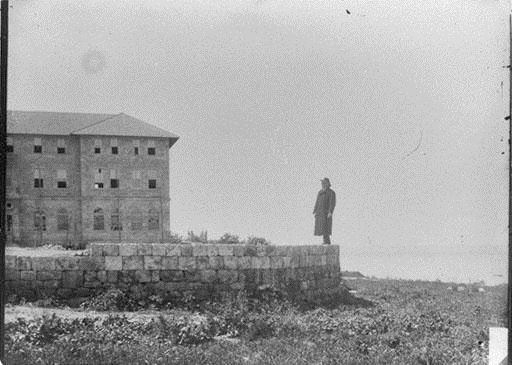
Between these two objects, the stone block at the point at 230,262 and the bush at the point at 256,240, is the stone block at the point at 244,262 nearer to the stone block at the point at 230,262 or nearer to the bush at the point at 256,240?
the stone block at the point at 230,262

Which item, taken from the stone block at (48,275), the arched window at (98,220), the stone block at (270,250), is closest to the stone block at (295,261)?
the stone block at (270,250)

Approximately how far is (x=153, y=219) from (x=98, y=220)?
4173 millimetres

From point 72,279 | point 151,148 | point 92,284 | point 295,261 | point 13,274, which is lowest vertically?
point 92,284

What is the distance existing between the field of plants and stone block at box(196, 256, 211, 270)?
0.87m

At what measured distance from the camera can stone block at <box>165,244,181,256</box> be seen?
12.8 meters

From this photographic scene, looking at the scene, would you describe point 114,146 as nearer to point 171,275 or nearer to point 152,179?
point 152,179

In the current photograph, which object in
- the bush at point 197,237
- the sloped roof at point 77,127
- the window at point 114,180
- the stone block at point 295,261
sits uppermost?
the sloped roof at point 77,127

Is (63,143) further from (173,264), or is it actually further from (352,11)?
(352,11)

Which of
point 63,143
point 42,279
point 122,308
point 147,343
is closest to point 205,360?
point 147,343

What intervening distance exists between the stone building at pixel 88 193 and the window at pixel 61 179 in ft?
0.23

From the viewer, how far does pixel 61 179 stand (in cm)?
4162

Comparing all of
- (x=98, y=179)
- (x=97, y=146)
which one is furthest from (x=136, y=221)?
(x=97, y=146)

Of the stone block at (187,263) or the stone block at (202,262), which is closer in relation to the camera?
the stone block at (187,263)

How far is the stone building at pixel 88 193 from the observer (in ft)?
131
